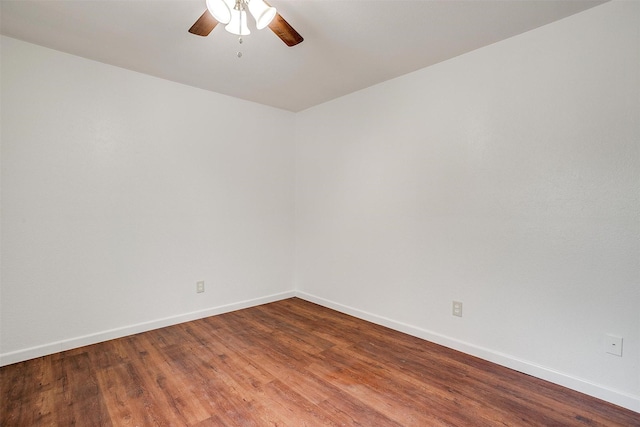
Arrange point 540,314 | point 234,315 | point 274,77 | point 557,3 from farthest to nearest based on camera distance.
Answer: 1. point 234,315
2. point 274,77
3. point 540,314
4. point 557,3

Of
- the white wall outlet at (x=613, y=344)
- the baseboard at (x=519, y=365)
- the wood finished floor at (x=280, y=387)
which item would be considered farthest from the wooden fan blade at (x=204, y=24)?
the white wall outlet at (x=613, y=344)

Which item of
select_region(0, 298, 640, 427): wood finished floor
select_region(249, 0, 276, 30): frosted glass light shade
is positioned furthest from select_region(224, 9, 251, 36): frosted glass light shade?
select_region(0, 298, 640, 427): wood finished floor

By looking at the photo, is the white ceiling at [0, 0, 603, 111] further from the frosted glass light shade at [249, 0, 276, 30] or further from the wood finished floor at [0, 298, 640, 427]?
the wood finished floor at [0, 298, 640, 427]

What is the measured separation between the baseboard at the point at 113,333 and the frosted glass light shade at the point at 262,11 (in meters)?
2.76

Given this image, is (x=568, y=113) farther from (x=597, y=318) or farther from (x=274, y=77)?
(x=274, y=77)

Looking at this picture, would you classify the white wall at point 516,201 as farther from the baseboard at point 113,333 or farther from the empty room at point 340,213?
the baseboard at point 113,333

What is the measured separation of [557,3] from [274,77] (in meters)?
2.14

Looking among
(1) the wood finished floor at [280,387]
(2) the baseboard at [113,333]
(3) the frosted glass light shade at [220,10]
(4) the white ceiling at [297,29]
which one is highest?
(4) the white ceiling at [297,29]

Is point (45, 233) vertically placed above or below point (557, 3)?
below

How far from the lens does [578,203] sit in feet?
6.39

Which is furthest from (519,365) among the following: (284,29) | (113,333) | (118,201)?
(118,201)

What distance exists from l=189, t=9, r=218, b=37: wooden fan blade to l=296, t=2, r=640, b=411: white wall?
70.3 inches

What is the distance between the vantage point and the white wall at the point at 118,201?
7.54 ft

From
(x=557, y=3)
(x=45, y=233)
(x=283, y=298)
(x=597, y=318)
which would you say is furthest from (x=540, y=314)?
(x=45, y=233)
